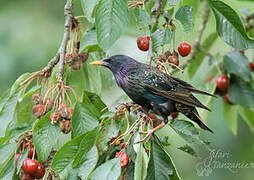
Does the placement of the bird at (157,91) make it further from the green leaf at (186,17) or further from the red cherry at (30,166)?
the red cherry at (30,166)

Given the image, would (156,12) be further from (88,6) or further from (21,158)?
(21,158)

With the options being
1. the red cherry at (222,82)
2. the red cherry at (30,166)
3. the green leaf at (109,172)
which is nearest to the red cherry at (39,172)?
the red cherry at (30,166)

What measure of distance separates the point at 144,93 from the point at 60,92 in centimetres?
69

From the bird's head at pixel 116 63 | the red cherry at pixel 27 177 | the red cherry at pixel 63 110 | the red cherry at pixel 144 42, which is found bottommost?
the red cherry at pixel 27 177

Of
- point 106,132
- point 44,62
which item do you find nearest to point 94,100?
point 106,132

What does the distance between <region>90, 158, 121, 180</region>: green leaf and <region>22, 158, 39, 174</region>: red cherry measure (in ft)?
1.97

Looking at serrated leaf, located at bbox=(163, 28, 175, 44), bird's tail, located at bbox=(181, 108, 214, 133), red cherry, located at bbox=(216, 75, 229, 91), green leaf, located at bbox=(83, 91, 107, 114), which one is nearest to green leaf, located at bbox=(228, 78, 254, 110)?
red cherry, located at bbox=(216, 75, 229, 91)

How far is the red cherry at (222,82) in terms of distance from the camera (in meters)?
4.43

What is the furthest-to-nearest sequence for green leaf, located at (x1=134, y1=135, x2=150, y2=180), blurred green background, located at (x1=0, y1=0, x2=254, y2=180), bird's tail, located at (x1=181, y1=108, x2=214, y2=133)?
blurred green background, located at (x1=0, y1=0, x2=254, y2=180)
bird's tail, located at (x1=181, y1=108, x2=214, y2=133)
green leaf, located at (x1=134, y1=135, x2=150, y2=180)

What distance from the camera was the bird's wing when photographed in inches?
129

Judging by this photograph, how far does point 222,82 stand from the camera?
14.5 ft

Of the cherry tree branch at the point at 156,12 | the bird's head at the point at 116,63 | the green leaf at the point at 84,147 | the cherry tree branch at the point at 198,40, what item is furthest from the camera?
the cherry tree branch at the point at 198,40

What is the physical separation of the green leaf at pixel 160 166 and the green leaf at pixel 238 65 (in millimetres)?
1970

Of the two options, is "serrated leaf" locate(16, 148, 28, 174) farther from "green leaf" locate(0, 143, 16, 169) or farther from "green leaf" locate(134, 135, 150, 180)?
"green leaf" locate(134, 135, 150, 180)
